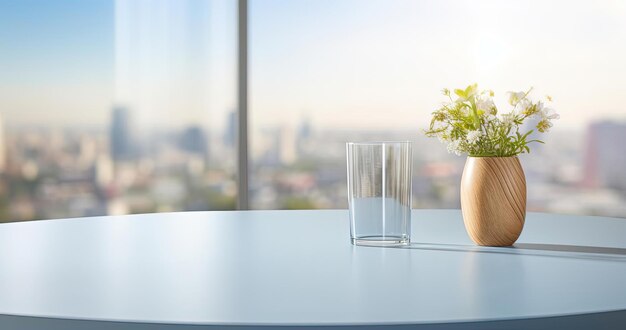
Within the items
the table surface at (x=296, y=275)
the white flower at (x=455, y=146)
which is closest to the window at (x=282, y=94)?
the table surface at (x=296, y=275)

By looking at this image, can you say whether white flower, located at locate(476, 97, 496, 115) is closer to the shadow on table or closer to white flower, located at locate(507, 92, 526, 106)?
white flower, located at locate(507, 92, 526, 106)

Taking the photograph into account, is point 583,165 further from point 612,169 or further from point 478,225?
point 478,225

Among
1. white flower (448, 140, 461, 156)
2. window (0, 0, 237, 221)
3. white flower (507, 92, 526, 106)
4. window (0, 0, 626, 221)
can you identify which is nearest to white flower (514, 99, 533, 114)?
white flower (507, 92, 526, 106)

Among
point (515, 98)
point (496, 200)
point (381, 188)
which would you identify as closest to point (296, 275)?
point (381, 188)

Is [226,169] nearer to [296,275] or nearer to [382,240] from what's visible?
[382,240]

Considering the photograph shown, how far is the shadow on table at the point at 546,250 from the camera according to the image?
141 cm

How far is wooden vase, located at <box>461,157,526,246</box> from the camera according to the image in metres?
1.48

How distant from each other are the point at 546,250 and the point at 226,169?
2997 mm

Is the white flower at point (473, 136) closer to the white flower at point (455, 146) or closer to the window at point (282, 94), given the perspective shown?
the white flower at point (455, 146)

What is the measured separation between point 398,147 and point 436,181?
9.56 ft

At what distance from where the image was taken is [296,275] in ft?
3.90

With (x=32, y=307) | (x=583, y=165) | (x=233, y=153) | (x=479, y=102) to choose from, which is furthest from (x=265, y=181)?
(x=32, y=307)

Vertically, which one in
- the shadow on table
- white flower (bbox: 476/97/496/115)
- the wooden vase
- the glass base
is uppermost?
white flower (bbox: 476/97/496/115)

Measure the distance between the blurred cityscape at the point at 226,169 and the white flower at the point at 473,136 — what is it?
2609mm
